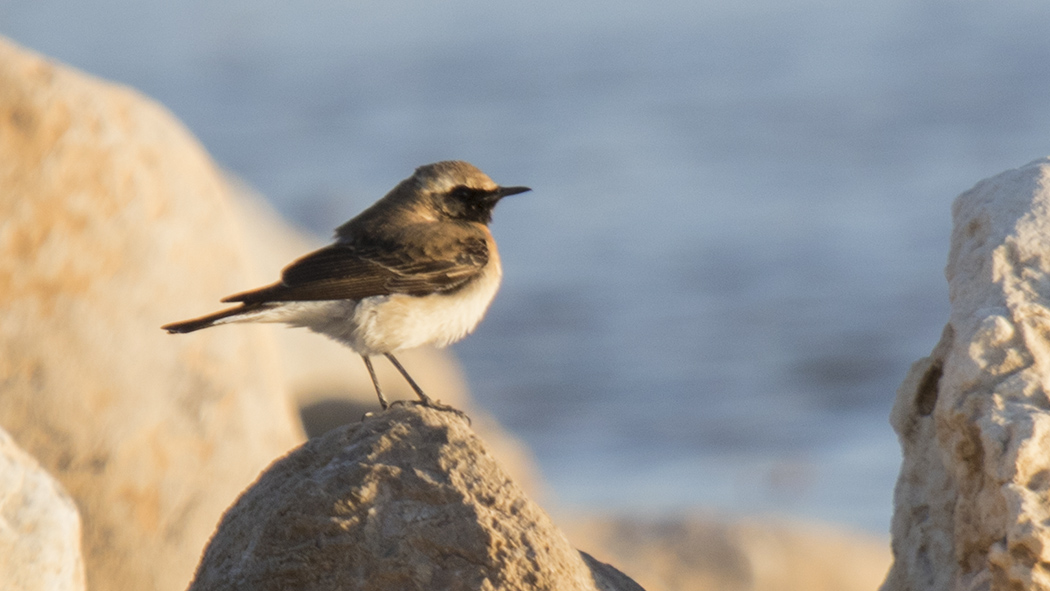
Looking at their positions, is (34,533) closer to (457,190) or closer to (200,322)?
(200,322)

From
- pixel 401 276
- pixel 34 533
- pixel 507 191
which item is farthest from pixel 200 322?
pixel 507 191

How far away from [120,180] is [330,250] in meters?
2.01

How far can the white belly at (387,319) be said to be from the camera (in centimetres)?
633

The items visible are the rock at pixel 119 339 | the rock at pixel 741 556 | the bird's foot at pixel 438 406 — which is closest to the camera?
the bird's foot at pixel 438 406

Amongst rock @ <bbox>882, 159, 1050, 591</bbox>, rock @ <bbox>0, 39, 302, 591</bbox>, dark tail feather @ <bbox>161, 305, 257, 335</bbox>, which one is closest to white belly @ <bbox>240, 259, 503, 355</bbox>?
dark tail feather @ <bbox>161, 305, 257, 335</bbox>

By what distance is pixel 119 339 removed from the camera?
301 inches

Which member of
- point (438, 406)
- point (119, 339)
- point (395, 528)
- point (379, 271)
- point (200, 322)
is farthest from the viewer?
point (119, 339)

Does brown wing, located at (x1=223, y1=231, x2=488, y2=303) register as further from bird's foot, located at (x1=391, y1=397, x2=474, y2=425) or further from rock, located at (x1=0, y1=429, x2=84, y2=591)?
rock, located at (x1=0, y1=429, x2=84, y2=591)

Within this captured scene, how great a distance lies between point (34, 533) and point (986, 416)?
3.30 metres

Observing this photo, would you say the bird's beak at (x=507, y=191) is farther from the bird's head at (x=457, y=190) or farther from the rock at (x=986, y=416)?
the rock at (x=986, y=416)

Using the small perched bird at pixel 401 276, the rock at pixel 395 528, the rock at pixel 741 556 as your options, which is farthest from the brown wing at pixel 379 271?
the rock at pixel 741 556

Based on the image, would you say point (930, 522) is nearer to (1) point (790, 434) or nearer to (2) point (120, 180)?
(2) point (120, 180)

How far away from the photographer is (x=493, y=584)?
14.5ft

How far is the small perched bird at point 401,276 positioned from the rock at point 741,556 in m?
3.65
